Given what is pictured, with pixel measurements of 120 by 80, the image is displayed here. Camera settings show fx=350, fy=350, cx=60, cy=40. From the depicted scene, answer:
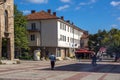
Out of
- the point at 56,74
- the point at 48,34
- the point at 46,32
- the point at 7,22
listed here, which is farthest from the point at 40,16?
the point at 56,74

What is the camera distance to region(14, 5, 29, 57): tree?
71875mm

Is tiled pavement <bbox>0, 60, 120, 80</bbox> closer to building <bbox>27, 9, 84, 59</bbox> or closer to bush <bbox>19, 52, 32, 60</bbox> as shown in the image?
bush <bbox>19, 52, 32, 60</bbox>

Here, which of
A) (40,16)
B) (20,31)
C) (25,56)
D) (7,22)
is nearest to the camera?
(7,22)

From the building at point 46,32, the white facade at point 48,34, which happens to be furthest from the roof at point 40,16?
the white facade at point 48,34

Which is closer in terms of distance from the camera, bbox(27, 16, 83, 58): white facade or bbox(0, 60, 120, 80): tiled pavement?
bbox(0, 60, 120, 80): tiled pavement

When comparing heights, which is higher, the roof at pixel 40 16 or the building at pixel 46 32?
the roof at pixel 40 16

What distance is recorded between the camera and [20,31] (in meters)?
72.2

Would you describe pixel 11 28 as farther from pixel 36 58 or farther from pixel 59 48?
pixel 59 48

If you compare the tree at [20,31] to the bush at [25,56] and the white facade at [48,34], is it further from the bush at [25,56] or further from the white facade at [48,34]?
the white facade at [48,34]

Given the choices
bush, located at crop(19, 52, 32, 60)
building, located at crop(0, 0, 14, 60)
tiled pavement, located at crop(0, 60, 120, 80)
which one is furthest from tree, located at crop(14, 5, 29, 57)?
tiled pavement, located at crop(0, 60, 120, 80)

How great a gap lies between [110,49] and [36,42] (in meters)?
17.6

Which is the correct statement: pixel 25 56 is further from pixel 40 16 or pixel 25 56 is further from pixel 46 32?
pixel 40 16

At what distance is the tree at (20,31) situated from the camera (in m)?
71.9

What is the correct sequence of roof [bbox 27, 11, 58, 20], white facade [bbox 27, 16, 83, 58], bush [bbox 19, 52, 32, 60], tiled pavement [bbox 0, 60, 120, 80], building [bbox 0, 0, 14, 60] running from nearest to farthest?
tiled pavement [bbox 0, 60, 120, 80]
building [bbox 0, 0, 14, 60]
bush [bbox 19, 52, 32, 60]
white facade [bbox 27, 16, 83, 58]
roof [bbox 27, 11, 58, 20]
